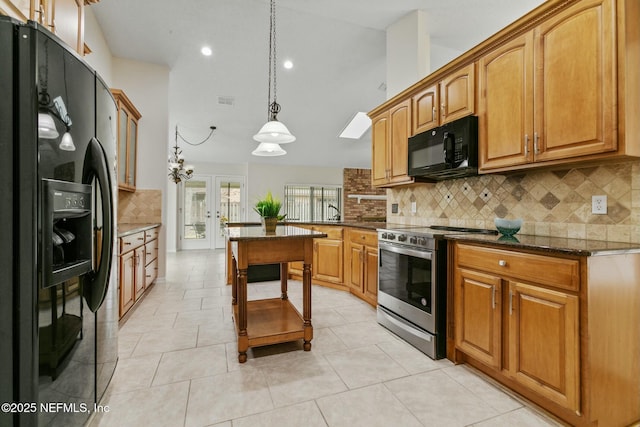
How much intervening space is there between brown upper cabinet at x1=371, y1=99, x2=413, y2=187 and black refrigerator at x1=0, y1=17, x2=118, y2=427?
2.56 meters

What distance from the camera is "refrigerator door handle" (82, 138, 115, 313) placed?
4.07 ft

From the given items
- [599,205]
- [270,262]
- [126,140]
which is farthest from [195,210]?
[599,205]

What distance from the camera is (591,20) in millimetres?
1574

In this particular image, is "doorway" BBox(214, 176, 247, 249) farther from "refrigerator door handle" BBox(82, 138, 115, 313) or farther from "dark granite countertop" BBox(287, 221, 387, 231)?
"refrigerator door handle" BBox(82, 138, 115, 313)

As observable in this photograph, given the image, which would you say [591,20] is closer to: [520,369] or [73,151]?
[520,369]

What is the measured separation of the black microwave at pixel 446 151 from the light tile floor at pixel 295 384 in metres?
1.46

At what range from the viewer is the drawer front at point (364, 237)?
10.2ft

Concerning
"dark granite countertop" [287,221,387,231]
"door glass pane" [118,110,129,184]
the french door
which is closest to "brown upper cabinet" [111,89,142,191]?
"door glass pane" [118,110,129,184]

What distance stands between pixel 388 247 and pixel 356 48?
293 centimetres

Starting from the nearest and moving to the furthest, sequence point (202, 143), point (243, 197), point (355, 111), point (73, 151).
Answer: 1. point (73, 151)
2. point (355, 111)
3. point (202, 143)
4. point (243, 197)

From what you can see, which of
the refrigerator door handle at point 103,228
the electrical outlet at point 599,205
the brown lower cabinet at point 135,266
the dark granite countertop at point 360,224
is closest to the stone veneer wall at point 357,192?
the dark granite countertop at point 360,224

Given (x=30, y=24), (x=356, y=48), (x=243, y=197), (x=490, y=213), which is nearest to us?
(x=30, y=24)

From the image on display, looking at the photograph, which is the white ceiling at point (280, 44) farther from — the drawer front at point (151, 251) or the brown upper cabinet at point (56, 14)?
the drawer front at point (151, 251)

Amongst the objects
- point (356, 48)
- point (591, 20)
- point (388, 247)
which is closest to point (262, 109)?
point (356, 48)
